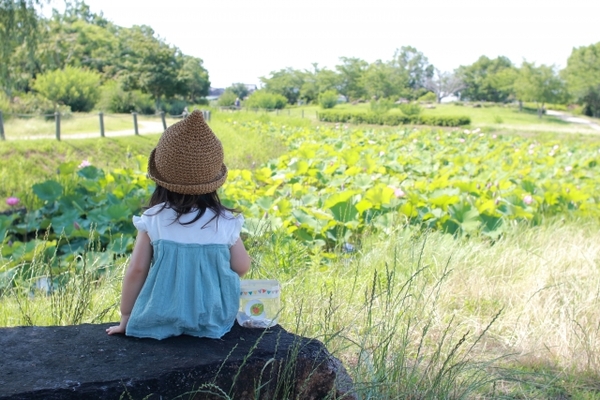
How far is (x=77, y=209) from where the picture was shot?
19.4 ft

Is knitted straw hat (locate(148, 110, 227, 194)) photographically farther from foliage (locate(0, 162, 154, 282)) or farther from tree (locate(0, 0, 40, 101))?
tree (locate(0, 0, 40, 101))

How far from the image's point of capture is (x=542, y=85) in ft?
154

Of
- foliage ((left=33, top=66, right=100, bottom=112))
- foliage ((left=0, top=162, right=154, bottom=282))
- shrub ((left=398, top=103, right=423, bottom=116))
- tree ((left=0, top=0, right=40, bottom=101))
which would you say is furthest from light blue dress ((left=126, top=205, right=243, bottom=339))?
shrub ((left=398, top=103, right=423, bottom=116))

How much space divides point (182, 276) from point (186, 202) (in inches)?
9.7

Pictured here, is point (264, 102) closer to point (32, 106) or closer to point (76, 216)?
point (32, 106)

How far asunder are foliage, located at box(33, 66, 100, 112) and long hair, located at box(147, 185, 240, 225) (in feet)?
82.9

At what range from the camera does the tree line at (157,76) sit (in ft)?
34.3

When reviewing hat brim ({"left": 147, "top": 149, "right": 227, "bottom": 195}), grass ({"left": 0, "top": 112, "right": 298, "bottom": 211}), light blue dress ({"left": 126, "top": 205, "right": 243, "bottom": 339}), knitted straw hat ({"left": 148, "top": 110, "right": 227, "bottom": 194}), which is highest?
knitted straw hat ({"left": 148, "top": 110, "right": 227, "bottom": 194})

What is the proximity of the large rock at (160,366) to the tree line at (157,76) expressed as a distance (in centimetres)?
830

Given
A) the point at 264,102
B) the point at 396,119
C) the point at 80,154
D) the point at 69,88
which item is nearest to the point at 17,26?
the point at 80,154

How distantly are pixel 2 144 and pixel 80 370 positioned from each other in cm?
1207

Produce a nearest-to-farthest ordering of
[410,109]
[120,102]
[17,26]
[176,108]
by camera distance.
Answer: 1. [17,26]
2. [120,102]
3. [410,109]
4. [176,108]

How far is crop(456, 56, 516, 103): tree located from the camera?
7341 cm

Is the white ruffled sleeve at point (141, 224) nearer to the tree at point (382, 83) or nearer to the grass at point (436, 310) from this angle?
the grass at point (436, 310)
